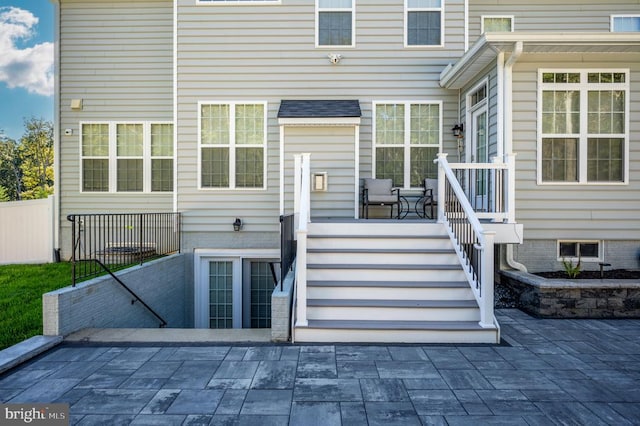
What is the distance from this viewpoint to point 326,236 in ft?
17.9

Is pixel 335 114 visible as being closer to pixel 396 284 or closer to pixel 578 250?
pixel 396 284

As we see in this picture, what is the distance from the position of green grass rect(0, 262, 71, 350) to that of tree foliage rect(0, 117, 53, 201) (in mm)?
15248

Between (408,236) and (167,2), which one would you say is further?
(167,2)

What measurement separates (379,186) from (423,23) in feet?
10.6

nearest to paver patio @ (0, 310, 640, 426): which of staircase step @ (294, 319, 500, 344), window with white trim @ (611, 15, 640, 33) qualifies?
staircase step @ (294, 319, 500, 344)

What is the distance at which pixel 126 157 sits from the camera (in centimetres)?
873

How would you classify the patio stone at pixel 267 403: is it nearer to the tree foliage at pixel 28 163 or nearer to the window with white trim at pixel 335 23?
the window with white trim at pixel 335 23

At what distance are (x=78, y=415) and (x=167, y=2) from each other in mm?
8367

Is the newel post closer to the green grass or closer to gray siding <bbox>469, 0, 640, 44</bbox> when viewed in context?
the green grass

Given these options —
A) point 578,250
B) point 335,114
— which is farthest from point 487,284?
point 335,114

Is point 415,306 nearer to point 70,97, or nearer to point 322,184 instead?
point 322,184

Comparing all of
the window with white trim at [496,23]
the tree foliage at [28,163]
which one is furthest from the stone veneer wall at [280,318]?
the tree foliage at [28,163]

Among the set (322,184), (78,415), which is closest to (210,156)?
(322,184)

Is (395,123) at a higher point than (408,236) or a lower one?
higher
